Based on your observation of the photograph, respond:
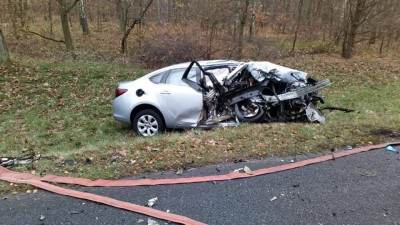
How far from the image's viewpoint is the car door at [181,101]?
8.26 metres

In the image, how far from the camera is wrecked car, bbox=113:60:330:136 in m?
8.16

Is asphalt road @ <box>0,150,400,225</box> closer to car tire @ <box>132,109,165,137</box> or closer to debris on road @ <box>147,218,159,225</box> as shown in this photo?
debris on road @ <box>147,218,159,225</box>

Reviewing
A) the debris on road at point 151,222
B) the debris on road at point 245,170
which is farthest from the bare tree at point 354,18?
the debris on road at point 151,222

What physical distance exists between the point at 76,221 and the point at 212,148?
260 cm

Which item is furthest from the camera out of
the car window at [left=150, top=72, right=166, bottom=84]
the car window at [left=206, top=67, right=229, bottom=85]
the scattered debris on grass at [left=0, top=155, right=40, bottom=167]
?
the car window at [left=150, top=72, right=166, bottom=84]

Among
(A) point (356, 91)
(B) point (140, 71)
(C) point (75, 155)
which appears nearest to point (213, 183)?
(C) point (75, 155)

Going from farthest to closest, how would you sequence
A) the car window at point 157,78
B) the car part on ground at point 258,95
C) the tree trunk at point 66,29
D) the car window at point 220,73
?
the tree trunk at point 66,29 < the car window at point 157,78 < the car window at point 220,73 < the car part on ground at point 258,95

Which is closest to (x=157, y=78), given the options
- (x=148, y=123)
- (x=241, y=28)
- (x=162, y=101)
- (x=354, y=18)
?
(x=162, y=101)

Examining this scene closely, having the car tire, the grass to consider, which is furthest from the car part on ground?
the car tire

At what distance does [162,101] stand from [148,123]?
57 cm

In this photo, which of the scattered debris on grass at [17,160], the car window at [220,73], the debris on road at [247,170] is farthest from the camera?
the car window at [220,73]

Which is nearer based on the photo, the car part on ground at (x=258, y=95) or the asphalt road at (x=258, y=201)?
the asphalt road at (x=258, y=201)

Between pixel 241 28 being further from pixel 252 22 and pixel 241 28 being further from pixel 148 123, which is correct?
pixel 148 123

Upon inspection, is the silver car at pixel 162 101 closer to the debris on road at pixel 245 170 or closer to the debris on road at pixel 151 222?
the debris on road at pixel 245 170
